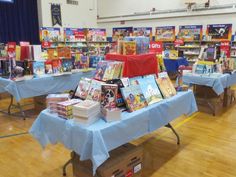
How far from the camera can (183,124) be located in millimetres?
4129

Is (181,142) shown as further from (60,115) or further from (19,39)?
(19,39)

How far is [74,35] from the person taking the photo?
10.2m

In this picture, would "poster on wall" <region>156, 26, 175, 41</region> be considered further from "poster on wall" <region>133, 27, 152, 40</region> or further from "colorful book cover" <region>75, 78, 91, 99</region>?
"colorful book cover" <region>75, 78, 91, 99</region>

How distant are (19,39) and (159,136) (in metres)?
8.90

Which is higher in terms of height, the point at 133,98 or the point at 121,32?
the point at 121,32

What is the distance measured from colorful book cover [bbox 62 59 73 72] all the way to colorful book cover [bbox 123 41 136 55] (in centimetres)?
244

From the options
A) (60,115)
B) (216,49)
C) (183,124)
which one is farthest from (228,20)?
(60,115)

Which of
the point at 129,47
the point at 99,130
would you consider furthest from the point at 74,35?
the point at 99,130

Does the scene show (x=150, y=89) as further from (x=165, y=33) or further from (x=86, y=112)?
(x=165, y=33)

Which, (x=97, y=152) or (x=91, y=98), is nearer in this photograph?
(x=97, y=152)

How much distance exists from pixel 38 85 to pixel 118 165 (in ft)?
8.76

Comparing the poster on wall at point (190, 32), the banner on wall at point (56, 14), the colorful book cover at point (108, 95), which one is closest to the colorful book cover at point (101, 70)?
the colorful book cover at point (108, 95)

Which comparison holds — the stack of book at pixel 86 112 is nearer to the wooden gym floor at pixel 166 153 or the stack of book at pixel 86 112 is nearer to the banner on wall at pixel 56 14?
the wooden gym floor at pixel 166 153

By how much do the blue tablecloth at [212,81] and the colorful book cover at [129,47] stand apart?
7.21ft
